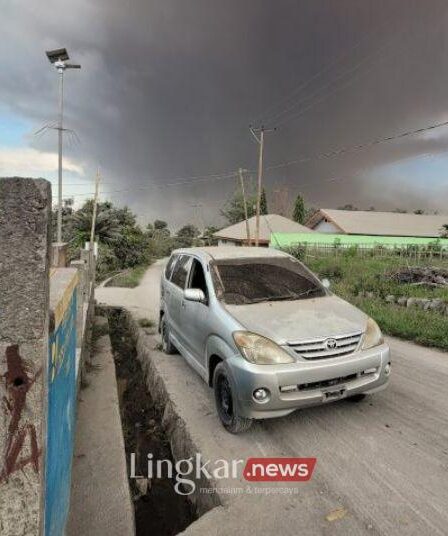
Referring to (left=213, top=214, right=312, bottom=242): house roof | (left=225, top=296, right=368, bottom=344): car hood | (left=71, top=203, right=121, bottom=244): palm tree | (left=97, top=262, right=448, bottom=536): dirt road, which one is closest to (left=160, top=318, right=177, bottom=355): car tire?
(left=97, top=262, right=448, bottom=536): dirt road

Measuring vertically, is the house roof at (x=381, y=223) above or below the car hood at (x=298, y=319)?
above

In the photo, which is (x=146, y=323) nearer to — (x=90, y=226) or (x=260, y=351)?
(x=260, y=351)

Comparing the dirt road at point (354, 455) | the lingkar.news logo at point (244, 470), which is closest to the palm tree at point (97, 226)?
the dirt road at point (354, 455)

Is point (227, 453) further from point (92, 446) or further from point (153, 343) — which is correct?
point (153, 343)

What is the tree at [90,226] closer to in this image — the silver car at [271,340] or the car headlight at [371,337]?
the silver car at [271,340]

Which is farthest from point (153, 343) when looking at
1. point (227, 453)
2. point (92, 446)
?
point (227, 453)

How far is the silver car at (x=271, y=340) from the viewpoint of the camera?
3658 mm

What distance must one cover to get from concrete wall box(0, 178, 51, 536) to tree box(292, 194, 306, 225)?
7198 centimetres

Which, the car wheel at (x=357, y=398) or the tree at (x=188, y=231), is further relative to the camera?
the tree at (x=188, y=231)

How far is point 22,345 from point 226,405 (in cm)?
287

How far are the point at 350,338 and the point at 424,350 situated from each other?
379cm

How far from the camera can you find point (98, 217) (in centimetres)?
3020

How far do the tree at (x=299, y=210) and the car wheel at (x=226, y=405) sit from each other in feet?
228

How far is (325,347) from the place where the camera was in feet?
12.3
